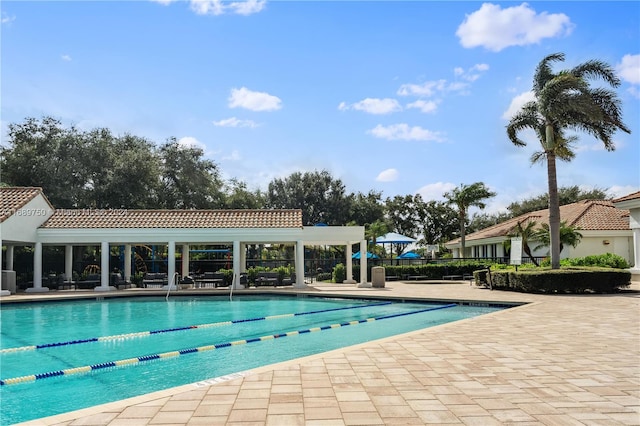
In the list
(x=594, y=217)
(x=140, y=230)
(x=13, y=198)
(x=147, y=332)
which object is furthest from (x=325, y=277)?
(x=147, y=332)

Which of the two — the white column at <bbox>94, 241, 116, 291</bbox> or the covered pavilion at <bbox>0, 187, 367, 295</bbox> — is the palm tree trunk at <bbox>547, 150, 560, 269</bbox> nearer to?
the covered pavilion at <bbox>0, 187, 367, 295</bbox>

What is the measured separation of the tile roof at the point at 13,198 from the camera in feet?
70.0

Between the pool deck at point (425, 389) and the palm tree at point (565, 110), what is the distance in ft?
42.2

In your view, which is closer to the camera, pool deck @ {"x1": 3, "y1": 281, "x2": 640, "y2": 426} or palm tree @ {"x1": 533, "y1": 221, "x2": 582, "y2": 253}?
pool deck @ {"x1": 3, "y1": 281, "x2": 640, "y2": 426}

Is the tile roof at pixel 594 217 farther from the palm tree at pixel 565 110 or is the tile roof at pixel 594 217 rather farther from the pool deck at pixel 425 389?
the pool deck at pixel 425 389

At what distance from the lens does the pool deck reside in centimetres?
448

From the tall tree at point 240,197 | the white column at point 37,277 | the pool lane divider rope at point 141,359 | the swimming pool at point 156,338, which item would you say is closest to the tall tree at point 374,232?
the tall tree at point 240,197

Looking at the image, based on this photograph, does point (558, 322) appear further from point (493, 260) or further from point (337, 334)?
point (493, 260)

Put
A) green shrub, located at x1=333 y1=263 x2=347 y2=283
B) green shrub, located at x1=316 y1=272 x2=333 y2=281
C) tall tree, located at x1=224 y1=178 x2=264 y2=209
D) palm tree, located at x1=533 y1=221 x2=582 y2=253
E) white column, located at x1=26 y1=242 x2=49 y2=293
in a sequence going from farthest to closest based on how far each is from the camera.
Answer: tall tree, located at x1=224 y1=178 x2=264 y2=209
green shrub, located at x1=316 y1=272 x2=333 y2=281
green shrub, located at x1=333 y1=263 x2=347 y2=283
palm tree, located at x1=533 y1=221 x2=582 y2=253
white column, located at x1=26 y1=242 x2=49 y2=293

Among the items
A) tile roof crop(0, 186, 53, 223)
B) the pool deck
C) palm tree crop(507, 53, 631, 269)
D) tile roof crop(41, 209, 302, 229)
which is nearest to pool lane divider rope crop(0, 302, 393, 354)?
the pool deck

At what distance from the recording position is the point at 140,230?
77.4ft

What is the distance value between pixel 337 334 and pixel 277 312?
194 inches

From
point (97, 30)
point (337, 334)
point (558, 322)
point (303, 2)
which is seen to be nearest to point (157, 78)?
point (97, 30)

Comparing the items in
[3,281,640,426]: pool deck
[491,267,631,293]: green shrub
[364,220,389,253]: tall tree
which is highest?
[364,220,389,253]: tall tree
